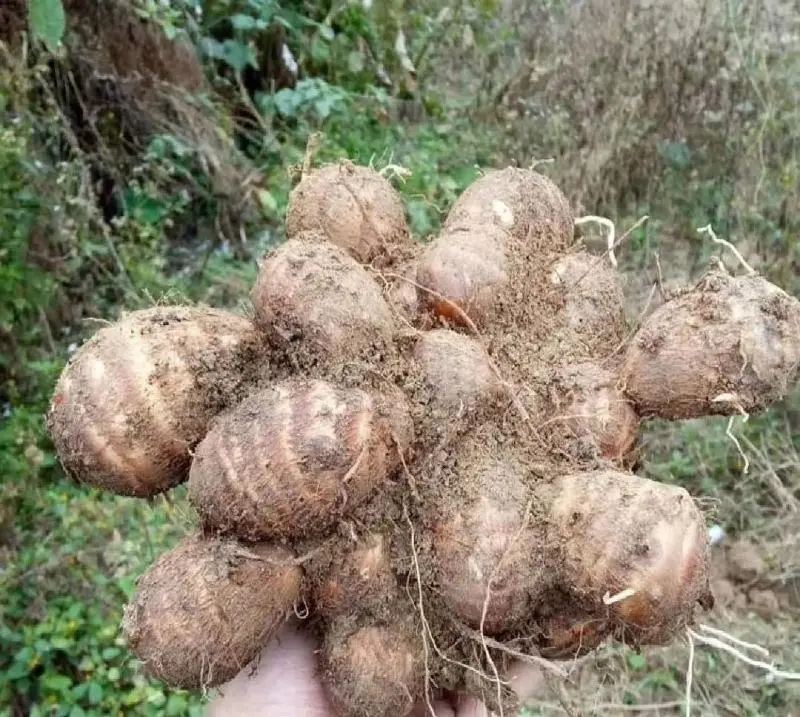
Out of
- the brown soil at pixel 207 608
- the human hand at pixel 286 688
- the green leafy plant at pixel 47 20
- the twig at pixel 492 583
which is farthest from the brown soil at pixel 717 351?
the green leafy plant at pixel 47 20

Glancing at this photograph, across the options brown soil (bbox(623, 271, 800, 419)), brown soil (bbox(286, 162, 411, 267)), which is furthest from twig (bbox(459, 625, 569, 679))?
brown soil (bbox(286, 162, 411, 267))

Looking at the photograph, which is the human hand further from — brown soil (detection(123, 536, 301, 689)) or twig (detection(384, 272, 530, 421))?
twig (detection(384, 272, 530, 421))

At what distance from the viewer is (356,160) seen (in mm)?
1962

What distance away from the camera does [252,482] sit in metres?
1.14

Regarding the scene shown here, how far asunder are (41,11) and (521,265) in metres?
1.20

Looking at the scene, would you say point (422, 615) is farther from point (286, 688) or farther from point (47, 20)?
point (47, 20)

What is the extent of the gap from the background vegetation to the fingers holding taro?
88 cm

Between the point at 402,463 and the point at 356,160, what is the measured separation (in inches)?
38.0

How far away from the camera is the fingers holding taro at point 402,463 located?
116cm

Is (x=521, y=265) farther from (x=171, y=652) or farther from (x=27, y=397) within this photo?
(x=27, y=397)

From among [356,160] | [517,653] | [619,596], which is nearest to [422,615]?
[517,653]

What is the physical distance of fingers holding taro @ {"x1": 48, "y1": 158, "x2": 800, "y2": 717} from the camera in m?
1.16

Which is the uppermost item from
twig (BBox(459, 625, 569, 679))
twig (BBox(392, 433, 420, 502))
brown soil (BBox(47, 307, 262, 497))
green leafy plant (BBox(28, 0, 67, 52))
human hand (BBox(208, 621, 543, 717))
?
green leafy plant (BBox(28, 0, 67, 52))

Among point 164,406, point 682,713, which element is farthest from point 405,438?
point 682,713
